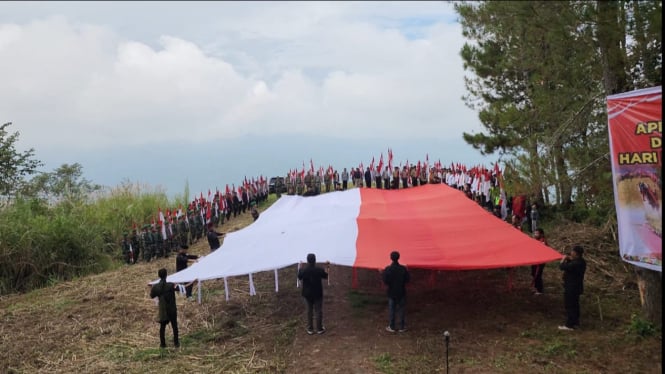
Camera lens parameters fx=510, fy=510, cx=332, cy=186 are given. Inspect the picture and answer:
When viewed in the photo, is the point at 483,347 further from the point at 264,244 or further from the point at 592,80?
the point at 592,80

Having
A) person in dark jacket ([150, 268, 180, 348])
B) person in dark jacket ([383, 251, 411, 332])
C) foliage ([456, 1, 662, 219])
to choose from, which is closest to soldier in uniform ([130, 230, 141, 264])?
A: person in dark jacket ([150, 268, 180, 348])

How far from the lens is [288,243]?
11461 mm

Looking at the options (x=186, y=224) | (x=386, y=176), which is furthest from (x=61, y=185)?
(x=386, y=176)

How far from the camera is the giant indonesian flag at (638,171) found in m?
7.54

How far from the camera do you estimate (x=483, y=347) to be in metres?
8.59

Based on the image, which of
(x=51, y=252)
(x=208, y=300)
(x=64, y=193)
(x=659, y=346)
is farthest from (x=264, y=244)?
(x=64, y=193)

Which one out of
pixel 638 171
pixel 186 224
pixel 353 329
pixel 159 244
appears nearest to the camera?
pixel 638 171

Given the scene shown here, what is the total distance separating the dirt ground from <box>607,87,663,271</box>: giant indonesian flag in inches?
66.4

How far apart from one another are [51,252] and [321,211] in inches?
367

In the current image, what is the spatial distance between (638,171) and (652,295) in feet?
7.93

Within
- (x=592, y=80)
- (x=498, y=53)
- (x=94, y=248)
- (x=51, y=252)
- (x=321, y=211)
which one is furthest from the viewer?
(x=498, y=53)

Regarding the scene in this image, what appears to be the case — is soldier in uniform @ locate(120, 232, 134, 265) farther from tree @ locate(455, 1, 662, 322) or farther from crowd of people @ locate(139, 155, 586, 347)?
tree @ locate(455, 1, 662, 322)

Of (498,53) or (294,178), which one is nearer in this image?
(498,53)

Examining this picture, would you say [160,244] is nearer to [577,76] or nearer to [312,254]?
[312,254]
